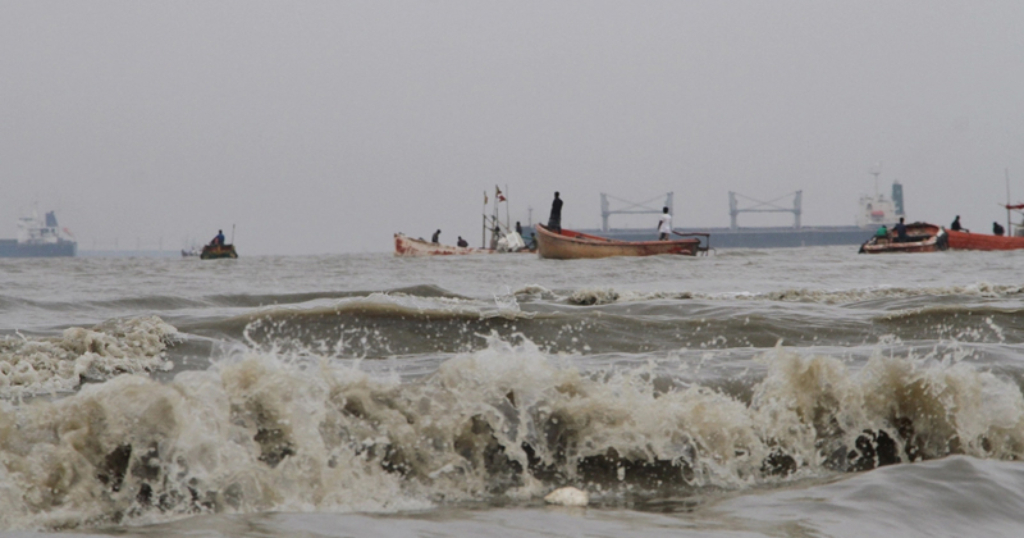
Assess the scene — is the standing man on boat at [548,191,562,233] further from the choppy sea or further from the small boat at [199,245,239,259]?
the choppy sea

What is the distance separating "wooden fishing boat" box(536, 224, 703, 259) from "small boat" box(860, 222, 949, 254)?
6052mm

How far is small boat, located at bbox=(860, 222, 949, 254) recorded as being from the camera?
27.8 m

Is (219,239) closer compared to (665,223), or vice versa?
(665,223)

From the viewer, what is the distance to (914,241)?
2936cm

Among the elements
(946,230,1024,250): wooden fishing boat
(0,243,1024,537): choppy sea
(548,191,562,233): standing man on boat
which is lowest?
(0,243,1024,537): choppy sea

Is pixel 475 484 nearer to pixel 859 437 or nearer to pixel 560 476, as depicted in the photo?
pixel 560 476

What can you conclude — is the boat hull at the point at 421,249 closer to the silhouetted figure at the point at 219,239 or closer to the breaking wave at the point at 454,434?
the silhouetted figure at the point at 219,239

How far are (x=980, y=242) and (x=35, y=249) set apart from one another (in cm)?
14288

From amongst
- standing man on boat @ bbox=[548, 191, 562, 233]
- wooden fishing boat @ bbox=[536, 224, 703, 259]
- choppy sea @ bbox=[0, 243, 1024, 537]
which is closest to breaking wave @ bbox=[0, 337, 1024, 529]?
choppy sea @ bbox=[0, 243, 1024, 537]

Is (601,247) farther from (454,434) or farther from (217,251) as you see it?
(454,434)

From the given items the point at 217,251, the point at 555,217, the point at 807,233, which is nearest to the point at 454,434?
the point at 555,217

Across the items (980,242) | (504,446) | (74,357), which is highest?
(980,242)

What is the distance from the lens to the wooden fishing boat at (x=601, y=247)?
84.4ft

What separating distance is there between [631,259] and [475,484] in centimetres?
2143
